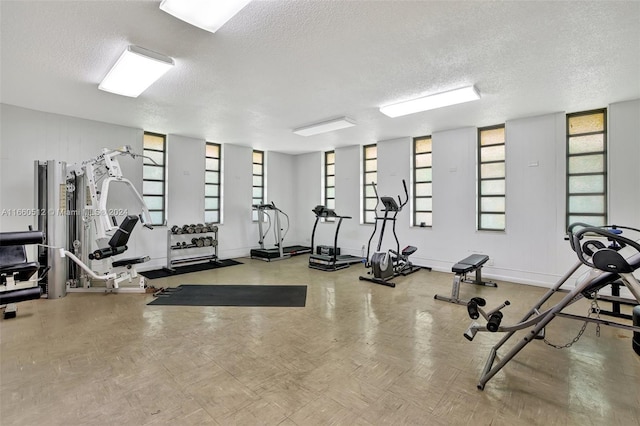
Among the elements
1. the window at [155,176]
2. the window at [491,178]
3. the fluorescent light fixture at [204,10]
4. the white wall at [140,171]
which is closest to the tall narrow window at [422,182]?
the window at [491,178]

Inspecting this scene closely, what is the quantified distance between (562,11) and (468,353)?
301 centimetres

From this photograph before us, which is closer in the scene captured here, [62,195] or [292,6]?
[292,6]

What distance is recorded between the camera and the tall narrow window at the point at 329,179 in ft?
27.7

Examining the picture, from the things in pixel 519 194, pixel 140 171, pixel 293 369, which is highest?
pixel 140 171

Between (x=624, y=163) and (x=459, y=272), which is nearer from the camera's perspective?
(x=459, y=272)

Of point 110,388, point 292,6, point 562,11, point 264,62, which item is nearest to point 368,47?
point 292,6

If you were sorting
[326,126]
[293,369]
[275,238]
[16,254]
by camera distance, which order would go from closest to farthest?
1. [16,254]
2. [293,369]
3. [326,126]
4. [275,238]

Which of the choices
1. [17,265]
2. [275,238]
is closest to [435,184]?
[275,238]

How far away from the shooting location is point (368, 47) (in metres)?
2.95

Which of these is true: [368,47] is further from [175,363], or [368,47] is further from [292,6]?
[175,363]

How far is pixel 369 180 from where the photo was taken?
299 inches

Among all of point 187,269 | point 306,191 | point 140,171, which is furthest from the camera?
point 306,191

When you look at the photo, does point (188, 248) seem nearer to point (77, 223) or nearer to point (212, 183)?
point (212, 183)

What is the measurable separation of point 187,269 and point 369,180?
4.75 meters
